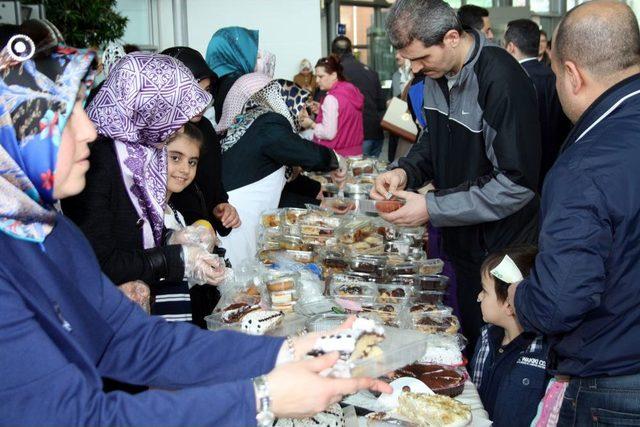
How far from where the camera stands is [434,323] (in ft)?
8.45

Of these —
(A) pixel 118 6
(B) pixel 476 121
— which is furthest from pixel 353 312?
(A) pixel 118 6

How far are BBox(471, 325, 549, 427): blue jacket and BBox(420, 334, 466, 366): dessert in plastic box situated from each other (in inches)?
7.1

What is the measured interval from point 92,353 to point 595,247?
1.26 meters

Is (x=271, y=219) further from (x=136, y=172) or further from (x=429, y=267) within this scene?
(x=136, y=172)

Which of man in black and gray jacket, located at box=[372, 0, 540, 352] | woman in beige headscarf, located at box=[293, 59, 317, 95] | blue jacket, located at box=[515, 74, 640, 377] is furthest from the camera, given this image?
woman in beige headscarf, located at box=[293, 59, 317, 95]

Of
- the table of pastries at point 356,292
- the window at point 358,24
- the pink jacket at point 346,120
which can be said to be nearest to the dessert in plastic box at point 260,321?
the table of pastries at point 356,292

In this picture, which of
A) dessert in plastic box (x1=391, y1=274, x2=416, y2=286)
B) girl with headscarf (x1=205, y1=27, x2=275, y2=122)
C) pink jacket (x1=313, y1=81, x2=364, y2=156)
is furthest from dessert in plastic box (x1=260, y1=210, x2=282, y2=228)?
pink jacket (x1=313, y1=81, x2=364, y2=156)

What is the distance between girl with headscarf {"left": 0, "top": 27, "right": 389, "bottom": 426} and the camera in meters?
1.17

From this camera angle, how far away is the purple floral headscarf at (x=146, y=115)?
2359 mm

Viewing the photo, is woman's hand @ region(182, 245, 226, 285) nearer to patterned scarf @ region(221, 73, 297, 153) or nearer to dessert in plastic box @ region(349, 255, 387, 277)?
dessert in plastic box @ region(349, 255, 387, 277)

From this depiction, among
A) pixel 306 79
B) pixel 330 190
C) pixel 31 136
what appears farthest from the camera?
pixel 306 79

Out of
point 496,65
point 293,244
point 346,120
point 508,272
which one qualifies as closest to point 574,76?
point 508,272

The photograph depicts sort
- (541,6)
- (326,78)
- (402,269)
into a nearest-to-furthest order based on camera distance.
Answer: (402,269) → (326,78) → (541,6)

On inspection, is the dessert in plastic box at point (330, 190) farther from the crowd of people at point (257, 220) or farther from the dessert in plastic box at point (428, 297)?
the dessert in plastic box at point (428, 297)
